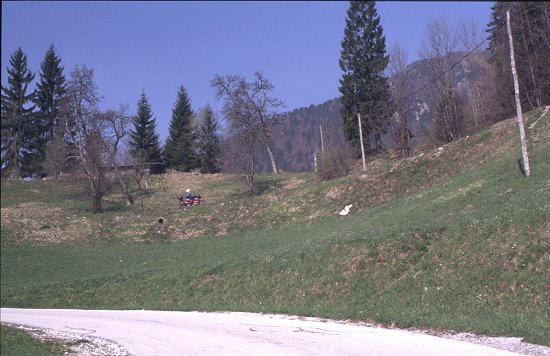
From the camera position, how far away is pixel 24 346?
13.5 meters

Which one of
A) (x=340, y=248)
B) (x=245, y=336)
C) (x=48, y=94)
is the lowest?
(x=245, y=336)

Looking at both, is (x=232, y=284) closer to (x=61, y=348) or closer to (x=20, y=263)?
(x=61, y=348)

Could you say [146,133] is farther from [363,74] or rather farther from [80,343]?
[80,343]

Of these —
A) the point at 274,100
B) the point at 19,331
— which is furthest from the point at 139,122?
the point at 19,331

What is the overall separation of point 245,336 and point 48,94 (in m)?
67.8

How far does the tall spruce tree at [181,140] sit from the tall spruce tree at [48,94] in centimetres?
1421

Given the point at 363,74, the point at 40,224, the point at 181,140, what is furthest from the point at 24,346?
the point at 181,140

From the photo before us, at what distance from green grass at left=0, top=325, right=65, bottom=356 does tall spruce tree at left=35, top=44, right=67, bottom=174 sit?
58911mm

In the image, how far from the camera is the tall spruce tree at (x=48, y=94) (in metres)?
70.2

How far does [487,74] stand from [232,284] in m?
40.8

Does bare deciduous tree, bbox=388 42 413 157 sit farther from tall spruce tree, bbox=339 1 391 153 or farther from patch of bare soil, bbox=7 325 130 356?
patch of bare soil, bbox=7 325 130 356

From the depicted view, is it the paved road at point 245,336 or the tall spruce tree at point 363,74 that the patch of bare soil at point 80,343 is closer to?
the paved road at point 245,336

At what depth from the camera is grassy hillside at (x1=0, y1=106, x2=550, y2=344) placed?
1369 centimetres

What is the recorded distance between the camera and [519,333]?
34.3ft
